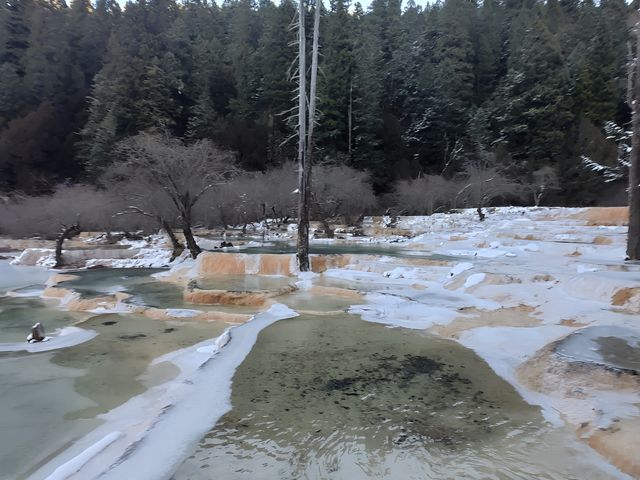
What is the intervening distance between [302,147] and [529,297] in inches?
329

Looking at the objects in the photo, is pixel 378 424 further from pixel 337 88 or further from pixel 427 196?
pixel 337 88

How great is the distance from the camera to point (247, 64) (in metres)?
48.3

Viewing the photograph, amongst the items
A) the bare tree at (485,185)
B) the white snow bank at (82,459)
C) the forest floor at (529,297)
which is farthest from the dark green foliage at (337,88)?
the white snow bank at (82,459)

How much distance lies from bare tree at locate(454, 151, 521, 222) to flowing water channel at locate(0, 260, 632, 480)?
86.9 feet

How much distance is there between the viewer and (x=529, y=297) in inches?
379

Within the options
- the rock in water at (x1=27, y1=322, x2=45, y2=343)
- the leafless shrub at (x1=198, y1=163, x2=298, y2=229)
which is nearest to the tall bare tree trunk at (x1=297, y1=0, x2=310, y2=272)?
the rock in water at (x1=27, y1=322, x2=45, y2=343)

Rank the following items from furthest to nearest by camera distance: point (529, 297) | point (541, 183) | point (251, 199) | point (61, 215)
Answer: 1. point (541, 183)
2. point (251, 199)
3. point (61, 215)
4. point (529, 297)

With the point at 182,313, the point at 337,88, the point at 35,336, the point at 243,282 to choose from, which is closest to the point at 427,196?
the point at 337,88

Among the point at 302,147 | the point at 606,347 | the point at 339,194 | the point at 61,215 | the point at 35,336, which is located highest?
the point at 302,147

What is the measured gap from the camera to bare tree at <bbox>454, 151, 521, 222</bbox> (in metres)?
32.2

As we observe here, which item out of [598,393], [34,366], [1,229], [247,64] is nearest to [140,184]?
[1,229]

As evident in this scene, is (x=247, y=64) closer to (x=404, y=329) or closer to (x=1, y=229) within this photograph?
(x=1, y=229)

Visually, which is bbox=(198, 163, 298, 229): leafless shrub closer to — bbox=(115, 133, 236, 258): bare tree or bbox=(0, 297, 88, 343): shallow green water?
bbox=(115, 133, 236, 258): bare tree

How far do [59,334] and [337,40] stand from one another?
3781 cm
